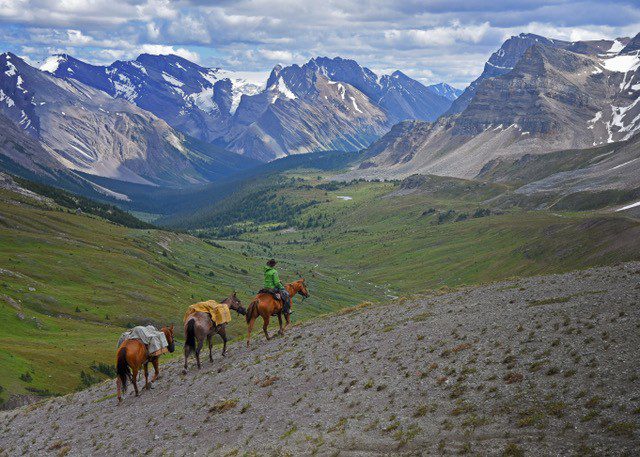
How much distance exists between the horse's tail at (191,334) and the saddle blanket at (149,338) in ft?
4.77

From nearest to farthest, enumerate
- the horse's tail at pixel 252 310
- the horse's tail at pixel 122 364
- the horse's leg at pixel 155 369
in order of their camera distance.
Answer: the horse's tail at pixel 122 364 → the horse's leg at pixel 155 369 → the horse's tail at pixel 252 310

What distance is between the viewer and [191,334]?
42156mm

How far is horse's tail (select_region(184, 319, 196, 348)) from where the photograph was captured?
41781 millimetres

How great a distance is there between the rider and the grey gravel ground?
2699 mm

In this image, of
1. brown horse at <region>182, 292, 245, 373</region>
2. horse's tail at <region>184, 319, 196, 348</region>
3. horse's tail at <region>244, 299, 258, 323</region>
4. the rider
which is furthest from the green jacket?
horse's tail at <region>184, 319, 196, 348</region>

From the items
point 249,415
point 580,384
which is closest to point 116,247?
Answer: point 249,415

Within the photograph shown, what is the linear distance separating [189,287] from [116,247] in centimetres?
3261

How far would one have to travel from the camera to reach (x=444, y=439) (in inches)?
968

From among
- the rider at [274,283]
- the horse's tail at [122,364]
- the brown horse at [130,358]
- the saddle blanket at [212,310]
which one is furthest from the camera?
the rider at [274,283]

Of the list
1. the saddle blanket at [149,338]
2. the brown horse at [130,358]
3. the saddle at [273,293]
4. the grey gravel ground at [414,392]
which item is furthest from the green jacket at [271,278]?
the brown horse at [130,358]

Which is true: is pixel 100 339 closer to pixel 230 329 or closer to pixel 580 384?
pixel 230 329

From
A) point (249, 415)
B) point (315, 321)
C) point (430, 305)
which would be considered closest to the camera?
point (249, 415)

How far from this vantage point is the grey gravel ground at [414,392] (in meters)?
24.5

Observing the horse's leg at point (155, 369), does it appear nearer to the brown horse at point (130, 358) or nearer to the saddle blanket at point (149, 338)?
the saddle blanket at point (149, 338)
